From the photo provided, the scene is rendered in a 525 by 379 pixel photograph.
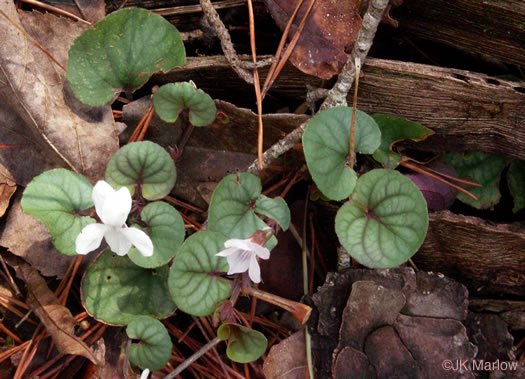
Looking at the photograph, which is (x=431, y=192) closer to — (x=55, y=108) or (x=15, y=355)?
(x=55, y=108)

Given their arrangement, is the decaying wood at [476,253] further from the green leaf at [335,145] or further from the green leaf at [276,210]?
the green leaf at [276,210]

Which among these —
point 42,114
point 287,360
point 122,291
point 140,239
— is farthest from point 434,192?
point 42,114

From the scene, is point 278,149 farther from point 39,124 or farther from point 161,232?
point 39,124

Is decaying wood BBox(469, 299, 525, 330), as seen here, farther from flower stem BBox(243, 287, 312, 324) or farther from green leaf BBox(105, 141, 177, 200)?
green leaf BBox(105, 141, 177, 200)

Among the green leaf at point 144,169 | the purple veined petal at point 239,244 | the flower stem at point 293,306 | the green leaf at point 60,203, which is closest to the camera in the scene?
the purple veined petal at point 239,244

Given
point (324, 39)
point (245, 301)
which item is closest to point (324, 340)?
point (245, 301)

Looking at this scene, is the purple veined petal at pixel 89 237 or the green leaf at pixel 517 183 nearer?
the purple veined petal at pixel 89 237

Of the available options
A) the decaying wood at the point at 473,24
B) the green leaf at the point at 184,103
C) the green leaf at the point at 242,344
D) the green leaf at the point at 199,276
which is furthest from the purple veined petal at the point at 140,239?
the decaying wood at the point at 473,24
